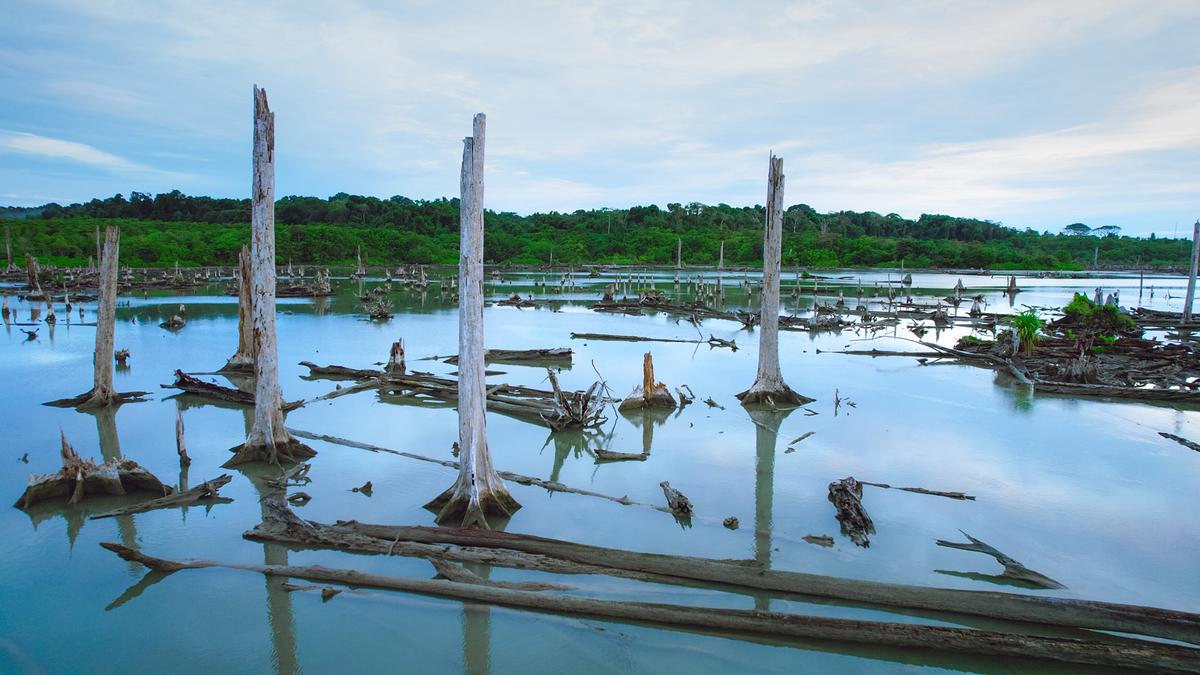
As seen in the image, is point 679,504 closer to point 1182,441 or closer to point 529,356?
point 1182,441

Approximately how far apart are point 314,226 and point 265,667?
80868 mm

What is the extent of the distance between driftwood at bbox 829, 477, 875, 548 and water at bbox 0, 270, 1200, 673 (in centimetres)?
19

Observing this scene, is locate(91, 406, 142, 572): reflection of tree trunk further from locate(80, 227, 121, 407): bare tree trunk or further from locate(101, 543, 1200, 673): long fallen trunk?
locate(101, 543, 1200, 673): long fallen trunk

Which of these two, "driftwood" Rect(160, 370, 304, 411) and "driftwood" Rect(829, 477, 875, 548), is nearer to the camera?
"driftwood" Rect(829, 477, 875, 548)

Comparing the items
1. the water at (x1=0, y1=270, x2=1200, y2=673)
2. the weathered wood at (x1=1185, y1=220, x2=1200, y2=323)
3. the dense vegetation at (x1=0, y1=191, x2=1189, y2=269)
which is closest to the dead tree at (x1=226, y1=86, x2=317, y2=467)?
the water at (x1=0, y1=270, x2=1200, y2=673)

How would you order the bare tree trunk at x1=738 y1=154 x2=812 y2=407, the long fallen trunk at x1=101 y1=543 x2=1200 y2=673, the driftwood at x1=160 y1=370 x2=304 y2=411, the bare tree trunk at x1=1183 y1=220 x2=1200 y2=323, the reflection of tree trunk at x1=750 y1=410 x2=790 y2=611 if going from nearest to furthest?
the long fallen trunk at x1=101 y1=543 x2=1200 y2=673, the reflection of tree trunk at x1=750 y1=410 x2=790 y2=611, the bare tree trunk at x1=738 y1=154 x2=812 y2=407, the driftwood at x1=160 y1=370 x2=304 y2=411, the bare tree trunk at x1=1183 y1=220 x2=1200 y2=323

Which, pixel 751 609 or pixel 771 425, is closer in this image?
pixel 751 609

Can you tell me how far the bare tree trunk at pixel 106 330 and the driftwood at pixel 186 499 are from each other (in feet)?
18.3

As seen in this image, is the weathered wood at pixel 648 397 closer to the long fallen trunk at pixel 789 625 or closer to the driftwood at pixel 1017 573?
the driftwood at pixel 1017 573

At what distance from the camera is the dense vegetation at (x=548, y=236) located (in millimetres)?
67000

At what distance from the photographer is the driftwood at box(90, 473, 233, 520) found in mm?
7727

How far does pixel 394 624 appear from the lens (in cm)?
575

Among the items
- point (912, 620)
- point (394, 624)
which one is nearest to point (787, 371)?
point (912, 620)

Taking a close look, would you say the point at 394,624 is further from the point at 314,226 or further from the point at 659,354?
the point at 314,226
